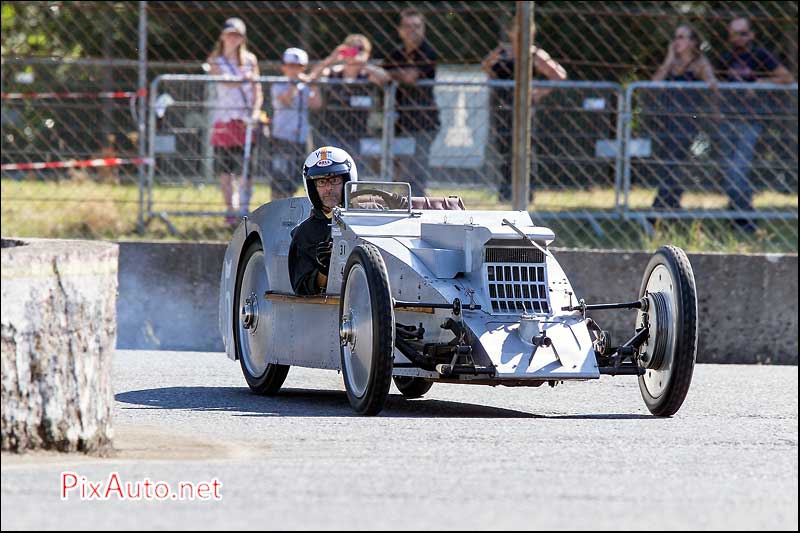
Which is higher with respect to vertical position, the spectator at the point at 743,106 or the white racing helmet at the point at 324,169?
the spectator at the point at 743,106

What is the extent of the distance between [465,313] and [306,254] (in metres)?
1.38

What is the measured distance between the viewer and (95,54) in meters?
28.1

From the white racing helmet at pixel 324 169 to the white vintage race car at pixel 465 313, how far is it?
0.20 meters

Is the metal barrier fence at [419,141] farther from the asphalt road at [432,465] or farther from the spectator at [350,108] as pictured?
the asphalt road at [432,465]

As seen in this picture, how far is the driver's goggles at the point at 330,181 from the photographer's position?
9523 mm

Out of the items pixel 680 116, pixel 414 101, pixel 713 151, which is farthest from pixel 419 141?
pixel 713 151

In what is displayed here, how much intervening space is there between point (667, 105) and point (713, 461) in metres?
8.08

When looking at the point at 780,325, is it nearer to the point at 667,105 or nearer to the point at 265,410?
the point at 667,105

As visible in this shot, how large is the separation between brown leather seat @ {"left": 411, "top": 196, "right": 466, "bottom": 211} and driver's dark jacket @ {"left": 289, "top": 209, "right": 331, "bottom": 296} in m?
0.55

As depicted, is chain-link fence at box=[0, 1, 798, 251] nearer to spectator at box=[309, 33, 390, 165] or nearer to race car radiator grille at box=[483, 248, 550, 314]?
spectator at box=[309, 33, 390, 165]

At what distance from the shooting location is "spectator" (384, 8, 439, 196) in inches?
543

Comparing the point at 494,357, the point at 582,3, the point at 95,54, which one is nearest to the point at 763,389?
the point at 494,357

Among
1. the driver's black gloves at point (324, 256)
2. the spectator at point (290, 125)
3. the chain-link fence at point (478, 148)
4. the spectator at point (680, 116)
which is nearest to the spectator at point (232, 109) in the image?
the chain-link fence at point (478, 148)

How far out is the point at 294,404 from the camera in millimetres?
9031
